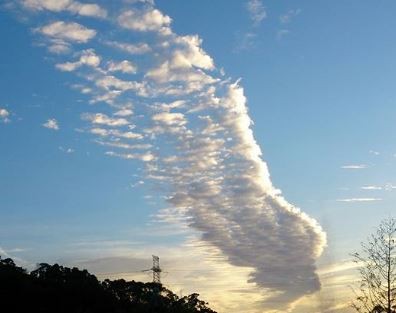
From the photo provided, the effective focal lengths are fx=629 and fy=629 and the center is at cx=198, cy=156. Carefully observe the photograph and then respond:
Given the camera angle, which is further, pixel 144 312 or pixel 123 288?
pixel 123 288

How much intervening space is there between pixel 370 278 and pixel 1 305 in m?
68.2

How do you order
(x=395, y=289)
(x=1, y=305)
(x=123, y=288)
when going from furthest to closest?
(x=123, y=288)
(x=1, y=305)
(x=395, y=289)

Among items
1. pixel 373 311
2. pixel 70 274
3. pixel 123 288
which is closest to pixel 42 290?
pixel 70 274

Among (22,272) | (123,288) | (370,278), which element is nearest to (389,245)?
(370,278)

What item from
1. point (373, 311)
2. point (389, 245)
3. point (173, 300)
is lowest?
point (373, 311)

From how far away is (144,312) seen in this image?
3413 inches

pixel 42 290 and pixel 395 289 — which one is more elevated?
pixel 42 290

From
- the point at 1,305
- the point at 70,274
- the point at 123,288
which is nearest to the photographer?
the point at 1,305

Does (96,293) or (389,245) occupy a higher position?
(96,293)

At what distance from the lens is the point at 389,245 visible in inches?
993

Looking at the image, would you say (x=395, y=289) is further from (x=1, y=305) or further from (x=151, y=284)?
(x=151, y=284)

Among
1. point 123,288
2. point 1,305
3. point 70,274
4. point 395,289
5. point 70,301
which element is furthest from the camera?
point 123,288

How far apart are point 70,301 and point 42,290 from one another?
4.76 m

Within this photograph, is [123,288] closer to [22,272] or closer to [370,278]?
[22,272]
